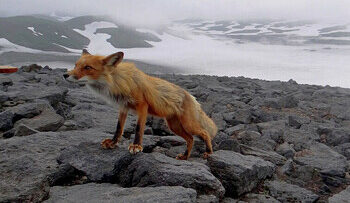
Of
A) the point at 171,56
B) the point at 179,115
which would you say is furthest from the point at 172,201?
the point at 171,56

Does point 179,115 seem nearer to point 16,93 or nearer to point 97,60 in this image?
point 97,60

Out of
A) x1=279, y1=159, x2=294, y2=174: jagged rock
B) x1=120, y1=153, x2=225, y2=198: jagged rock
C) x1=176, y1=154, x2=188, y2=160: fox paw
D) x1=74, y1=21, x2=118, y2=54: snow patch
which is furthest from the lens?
x1=74, y1=21, x2=118, y2=54: snow patch

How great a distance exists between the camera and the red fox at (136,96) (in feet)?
17.4

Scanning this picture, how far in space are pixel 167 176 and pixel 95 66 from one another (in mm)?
2068

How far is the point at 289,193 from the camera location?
5.59 meters

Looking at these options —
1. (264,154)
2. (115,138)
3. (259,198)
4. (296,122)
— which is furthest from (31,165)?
(296,122)

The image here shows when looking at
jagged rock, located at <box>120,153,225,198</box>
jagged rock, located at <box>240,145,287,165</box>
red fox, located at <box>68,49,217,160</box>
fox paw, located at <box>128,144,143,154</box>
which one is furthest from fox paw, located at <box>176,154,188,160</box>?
jagged rock, located at <box>240,145,287,165</box>

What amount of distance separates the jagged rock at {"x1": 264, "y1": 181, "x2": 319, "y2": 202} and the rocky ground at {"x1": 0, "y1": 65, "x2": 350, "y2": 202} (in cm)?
2

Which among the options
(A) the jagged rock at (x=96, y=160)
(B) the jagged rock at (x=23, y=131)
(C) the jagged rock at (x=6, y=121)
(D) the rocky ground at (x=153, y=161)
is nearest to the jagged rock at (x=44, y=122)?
(D) the rocky ground at (x=153, y=161)

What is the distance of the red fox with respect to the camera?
5297 millimetres

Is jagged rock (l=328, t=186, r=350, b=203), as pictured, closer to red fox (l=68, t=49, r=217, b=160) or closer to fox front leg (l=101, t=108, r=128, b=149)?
red fox (l=68, t=49, r=217, b=160)

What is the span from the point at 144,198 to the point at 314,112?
463 inches

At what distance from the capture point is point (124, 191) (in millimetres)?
4141

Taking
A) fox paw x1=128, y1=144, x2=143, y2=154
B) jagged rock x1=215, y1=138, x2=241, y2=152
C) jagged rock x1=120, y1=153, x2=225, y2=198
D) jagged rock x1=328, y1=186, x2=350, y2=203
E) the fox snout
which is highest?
the fox snout
